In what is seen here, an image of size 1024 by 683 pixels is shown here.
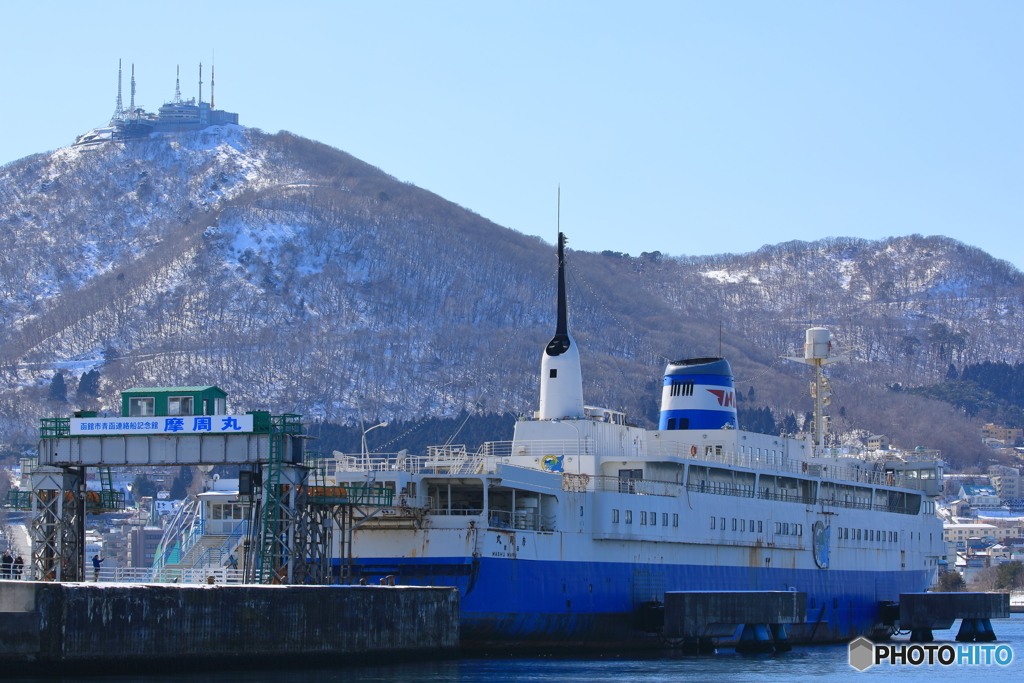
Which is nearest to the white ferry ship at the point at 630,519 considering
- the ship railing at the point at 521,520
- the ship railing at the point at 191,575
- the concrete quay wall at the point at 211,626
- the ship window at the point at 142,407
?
the ship railing at the point at 521,520

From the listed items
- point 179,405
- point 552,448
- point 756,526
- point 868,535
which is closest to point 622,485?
point 552,448

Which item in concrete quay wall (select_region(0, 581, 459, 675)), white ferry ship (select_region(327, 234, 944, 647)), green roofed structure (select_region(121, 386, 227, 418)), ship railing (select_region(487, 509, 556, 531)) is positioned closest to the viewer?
concrete quay wall (select_region(0, 581, 459, 675))

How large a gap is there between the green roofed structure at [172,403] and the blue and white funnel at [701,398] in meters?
26.4

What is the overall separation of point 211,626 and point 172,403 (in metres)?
9.23

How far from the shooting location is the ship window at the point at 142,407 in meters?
49.4

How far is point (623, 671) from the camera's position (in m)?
49.5

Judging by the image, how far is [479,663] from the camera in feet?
169

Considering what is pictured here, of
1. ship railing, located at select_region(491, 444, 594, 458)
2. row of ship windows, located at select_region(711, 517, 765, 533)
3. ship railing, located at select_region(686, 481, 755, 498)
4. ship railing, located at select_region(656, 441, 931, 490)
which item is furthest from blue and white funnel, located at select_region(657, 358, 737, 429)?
ship railing, located at select_region(491, 444, 594, 458)

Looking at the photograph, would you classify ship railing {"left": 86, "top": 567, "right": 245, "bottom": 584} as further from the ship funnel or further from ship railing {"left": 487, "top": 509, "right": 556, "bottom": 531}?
the ship funnel

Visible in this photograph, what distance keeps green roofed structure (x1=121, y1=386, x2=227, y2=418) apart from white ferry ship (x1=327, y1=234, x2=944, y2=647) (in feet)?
21.3

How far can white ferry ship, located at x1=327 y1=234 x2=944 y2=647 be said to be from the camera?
52812 millimetres

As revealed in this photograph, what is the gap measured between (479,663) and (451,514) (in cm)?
519

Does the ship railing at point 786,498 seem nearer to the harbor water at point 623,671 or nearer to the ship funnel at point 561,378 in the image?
the harbor water at point 623,671

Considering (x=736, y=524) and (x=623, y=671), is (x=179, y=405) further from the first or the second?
(x=736, y=524)
